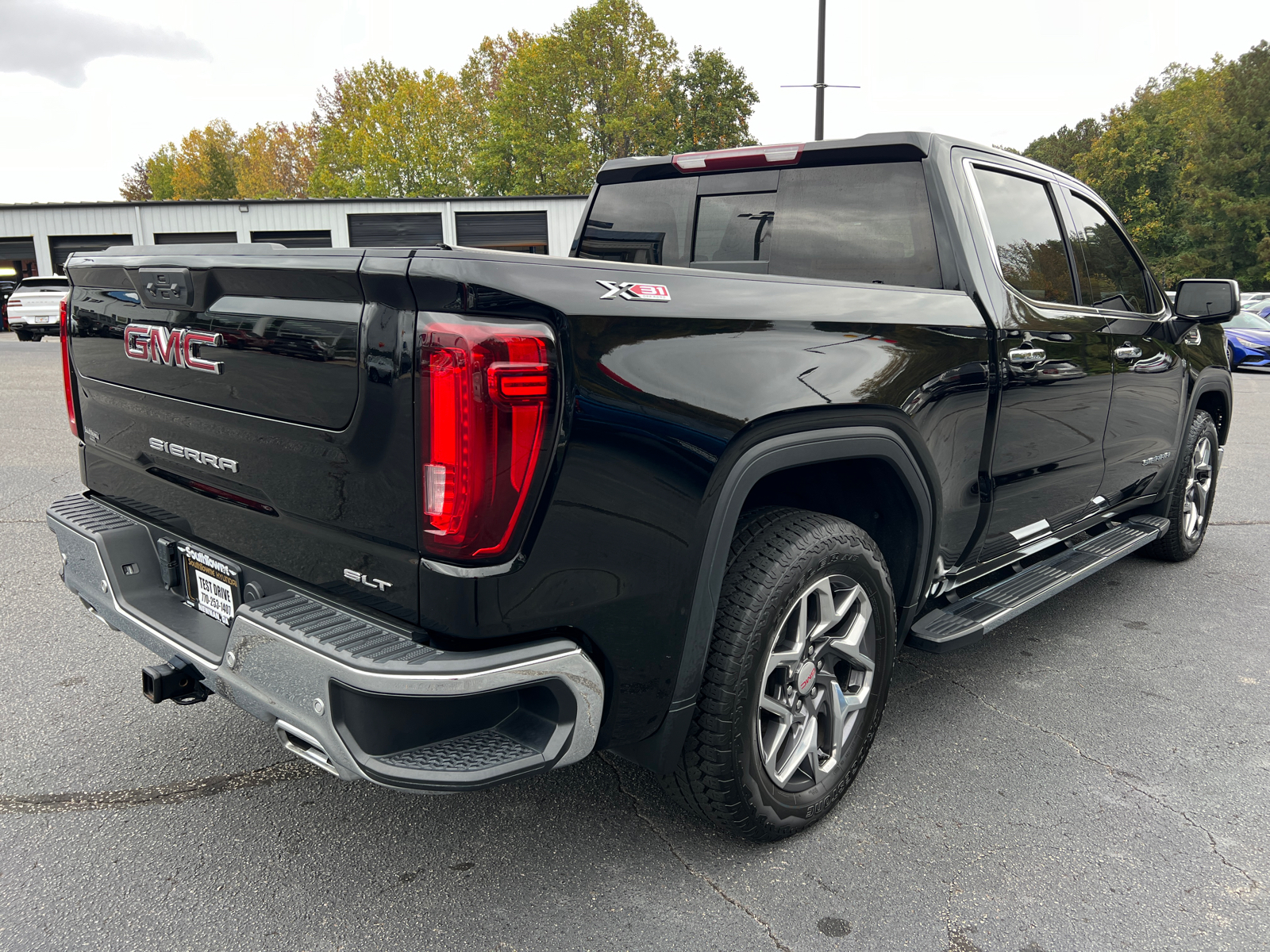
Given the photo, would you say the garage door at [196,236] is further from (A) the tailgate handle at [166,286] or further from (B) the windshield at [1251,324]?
(A) the tailgate handle at [166,286]

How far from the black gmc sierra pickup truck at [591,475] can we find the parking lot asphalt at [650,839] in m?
0.27

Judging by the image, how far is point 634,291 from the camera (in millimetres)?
1956

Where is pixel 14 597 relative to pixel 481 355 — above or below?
below

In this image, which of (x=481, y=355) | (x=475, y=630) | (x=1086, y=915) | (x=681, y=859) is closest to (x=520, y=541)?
(x=475, y=630)

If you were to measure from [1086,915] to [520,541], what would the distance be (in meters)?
1.66

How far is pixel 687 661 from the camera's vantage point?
210 centimetres

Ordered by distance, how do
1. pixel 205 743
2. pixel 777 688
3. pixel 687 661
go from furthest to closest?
pixel 205 743
pixel 777 688
pixel 687 661

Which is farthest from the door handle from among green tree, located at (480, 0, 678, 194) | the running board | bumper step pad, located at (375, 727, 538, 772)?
green tree, located at (480, 0, 678, 194)

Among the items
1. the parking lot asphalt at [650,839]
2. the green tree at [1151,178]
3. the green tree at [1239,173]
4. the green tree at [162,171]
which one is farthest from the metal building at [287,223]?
the green tree at [162,171]

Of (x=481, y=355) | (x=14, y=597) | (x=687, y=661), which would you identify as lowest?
(x=14, y=597)

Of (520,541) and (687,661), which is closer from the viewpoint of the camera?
(520,541)

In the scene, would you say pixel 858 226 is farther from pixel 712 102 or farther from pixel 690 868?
pixel 712 102

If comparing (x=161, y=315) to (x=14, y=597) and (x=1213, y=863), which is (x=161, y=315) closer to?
(x=14, y=597)

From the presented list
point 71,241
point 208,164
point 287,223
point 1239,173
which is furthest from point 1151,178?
point 208,164
